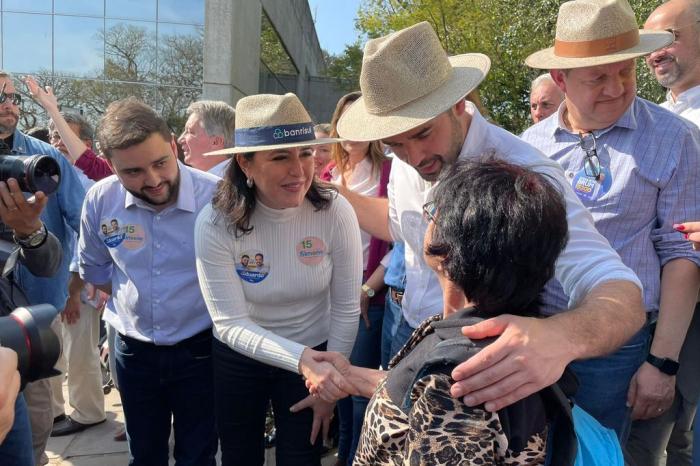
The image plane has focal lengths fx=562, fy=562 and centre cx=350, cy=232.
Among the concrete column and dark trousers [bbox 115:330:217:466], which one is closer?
dark trousers [bbox 115:330:217:466]

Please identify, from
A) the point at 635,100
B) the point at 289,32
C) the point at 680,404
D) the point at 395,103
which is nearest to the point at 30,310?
the point at 395,103

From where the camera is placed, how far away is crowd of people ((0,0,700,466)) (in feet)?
3.89

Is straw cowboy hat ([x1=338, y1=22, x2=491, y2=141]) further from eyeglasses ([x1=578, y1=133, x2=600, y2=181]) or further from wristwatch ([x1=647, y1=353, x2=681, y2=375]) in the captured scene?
wristwatch ([x1=647, y1=353, x2=681, y2=375])

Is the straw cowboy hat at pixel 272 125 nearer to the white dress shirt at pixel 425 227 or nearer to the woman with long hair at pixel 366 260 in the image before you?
the white dress shirt at pixel 425 227

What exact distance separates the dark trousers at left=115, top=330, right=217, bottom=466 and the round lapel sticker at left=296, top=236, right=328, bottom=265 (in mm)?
664

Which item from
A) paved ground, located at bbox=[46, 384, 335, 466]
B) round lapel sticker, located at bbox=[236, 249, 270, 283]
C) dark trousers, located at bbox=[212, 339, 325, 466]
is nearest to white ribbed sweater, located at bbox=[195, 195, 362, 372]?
round lapel sticker, located at bbox=[236, 249, 270, 283]

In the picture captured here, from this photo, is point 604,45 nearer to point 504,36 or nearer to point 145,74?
point 504,36

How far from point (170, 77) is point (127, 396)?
11.6 meters

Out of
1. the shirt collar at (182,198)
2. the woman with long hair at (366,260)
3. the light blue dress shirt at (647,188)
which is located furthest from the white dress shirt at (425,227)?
the shirt collar at (182,198)

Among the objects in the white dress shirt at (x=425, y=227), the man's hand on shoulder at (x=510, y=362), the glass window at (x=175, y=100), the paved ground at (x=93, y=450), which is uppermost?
the glass window at (x=175, y=100)

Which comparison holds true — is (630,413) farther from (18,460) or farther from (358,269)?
(18,460)

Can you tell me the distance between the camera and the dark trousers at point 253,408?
7.45 ft

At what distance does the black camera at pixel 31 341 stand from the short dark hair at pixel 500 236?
0.99 metres

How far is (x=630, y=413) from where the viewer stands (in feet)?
6.66
